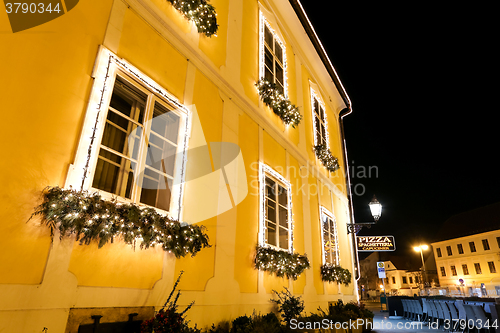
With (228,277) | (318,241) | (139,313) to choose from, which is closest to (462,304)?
(318,241)

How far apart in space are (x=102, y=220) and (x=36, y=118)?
1142mm

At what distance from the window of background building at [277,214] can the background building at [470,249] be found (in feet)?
118

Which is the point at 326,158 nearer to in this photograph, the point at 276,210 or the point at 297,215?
the point at 297,215

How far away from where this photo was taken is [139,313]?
339cm

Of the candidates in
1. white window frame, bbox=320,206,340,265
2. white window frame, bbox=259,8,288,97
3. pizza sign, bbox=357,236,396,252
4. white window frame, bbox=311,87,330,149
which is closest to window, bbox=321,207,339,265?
white window frame, bbox=320,206,340,265

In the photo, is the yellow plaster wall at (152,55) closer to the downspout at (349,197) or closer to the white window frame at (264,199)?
the white window frame at (264,199)

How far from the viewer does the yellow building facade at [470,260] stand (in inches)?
1415

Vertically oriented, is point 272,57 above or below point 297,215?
above

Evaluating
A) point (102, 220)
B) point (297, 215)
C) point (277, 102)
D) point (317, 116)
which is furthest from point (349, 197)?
point (102, 220)

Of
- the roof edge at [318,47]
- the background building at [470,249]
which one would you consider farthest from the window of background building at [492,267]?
the roof edge at [318,47]

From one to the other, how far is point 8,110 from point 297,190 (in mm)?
6357

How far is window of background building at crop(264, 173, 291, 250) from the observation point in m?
6.65

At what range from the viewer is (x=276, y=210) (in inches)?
274

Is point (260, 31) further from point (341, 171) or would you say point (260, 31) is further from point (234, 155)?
point (341, 171)
